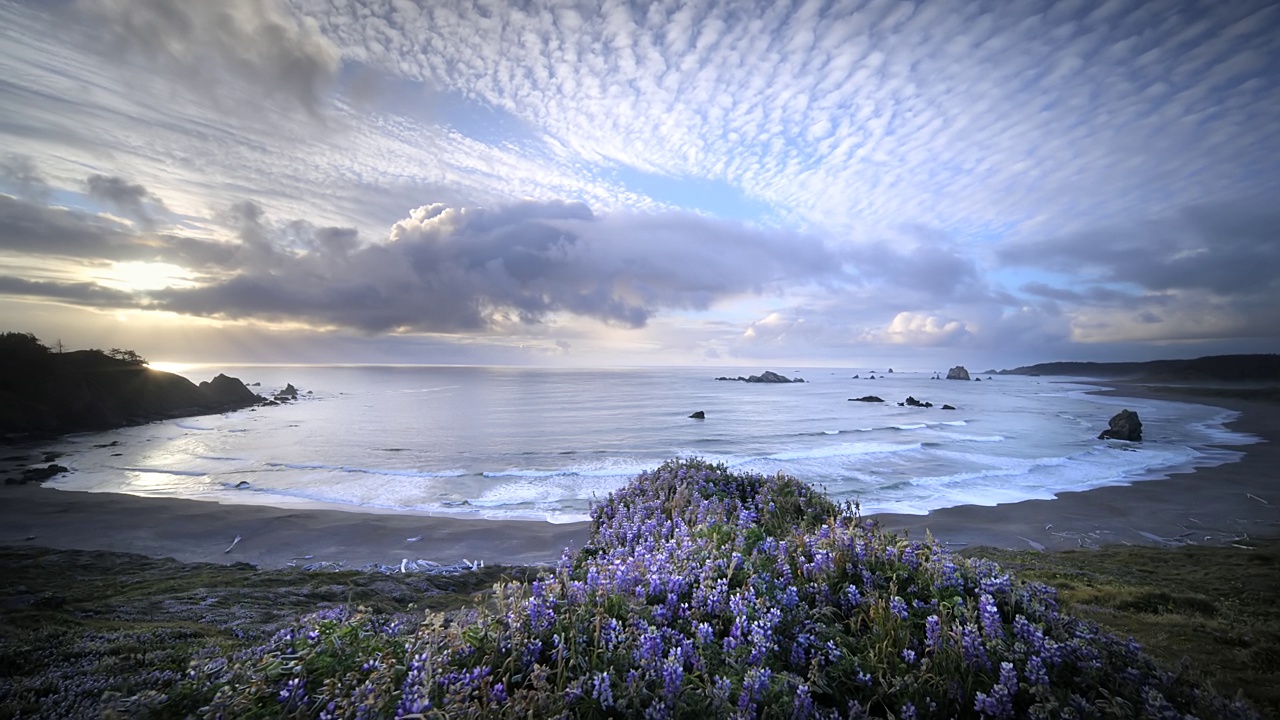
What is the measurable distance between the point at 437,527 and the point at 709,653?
1481 cm

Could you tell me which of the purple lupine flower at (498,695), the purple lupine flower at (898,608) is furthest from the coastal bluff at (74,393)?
the purple lupine flower at (898,608)

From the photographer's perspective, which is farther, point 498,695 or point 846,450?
point 846,450

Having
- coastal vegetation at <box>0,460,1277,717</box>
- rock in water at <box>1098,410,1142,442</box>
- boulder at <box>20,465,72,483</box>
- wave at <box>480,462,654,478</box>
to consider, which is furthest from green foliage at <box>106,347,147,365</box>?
rock in water at <box>1098,410,1142,442</box>

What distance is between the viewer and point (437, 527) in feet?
50.2

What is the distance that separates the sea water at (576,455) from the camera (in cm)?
1967

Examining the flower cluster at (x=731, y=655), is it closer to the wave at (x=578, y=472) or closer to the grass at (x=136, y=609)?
the grass at (x=136, y=609)

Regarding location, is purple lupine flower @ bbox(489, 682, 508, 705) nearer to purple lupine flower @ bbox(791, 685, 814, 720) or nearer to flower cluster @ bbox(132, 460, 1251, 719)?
flower cluster @ bbox(132, 460, 1251, 719)

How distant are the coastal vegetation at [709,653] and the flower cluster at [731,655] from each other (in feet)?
0.04

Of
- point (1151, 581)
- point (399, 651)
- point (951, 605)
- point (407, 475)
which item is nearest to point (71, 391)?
point (407, 475)

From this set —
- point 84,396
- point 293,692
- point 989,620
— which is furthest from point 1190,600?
point 84,396

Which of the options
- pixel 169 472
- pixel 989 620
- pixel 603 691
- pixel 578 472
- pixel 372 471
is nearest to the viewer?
pixel 603 691

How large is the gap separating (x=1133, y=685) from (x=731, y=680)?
1875 millimetres

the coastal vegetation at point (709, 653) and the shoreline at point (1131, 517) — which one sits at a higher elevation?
the coastal vegetation at point (709, 653)

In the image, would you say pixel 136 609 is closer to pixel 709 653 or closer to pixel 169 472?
pixel 709 653
